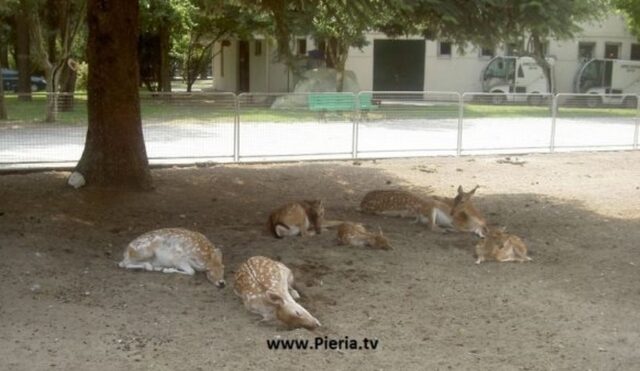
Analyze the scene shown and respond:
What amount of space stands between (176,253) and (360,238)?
7.12 ft

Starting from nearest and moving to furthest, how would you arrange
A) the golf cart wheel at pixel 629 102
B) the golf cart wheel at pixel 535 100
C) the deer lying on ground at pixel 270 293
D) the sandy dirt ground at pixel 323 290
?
the sandy dirt ground at pixel 323 290, the deer lying on ground at pixel 270 293, the golf cart wheel at pixel 535 100, the golf cart wheel at pixel 629 102

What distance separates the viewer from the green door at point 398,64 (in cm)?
4006

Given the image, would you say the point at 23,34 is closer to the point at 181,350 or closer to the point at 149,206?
the point at 149,206

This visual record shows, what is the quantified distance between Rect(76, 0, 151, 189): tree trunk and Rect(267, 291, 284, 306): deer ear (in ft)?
18.0

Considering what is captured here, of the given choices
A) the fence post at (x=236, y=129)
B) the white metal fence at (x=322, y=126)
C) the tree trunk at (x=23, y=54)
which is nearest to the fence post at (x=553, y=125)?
the white metal fence at (x=322, y=126)

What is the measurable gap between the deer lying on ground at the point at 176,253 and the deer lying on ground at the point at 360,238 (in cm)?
167

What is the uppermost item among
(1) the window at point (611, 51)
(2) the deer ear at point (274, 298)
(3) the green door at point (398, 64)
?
(1) the window at point (611, 51)

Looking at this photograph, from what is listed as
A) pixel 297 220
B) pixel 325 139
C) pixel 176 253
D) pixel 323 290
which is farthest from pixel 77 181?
pixel 325 139

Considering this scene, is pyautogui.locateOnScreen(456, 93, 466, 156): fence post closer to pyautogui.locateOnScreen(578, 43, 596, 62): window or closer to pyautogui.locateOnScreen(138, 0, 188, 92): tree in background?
pyautogui.locateOnScreen(138, 0, 188, 92): tree in background

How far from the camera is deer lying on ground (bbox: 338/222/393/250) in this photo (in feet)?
28.8

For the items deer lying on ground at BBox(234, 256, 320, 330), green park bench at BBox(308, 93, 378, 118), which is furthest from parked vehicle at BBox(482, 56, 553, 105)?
deer lying on ground at BBox(234, 256, 320, 330)

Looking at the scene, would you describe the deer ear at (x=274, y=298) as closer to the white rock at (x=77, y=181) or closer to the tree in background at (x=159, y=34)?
the white rock at (x=77, y=181)

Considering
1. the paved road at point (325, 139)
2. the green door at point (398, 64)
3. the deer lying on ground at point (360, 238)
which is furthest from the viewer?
the green door at point (398, 64)

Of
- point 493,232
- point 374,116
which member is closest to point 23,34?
point 374,116
